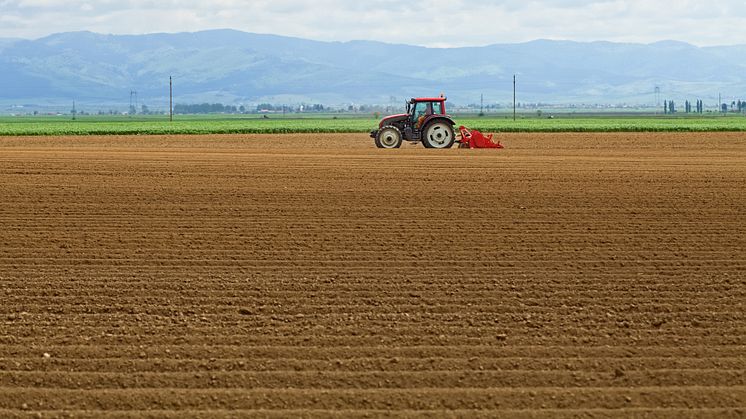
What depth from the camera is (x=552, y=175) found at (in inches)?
884

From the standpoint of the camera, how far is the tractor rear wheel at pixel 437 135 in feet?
104

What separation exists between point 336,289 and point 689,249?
4.65 meters

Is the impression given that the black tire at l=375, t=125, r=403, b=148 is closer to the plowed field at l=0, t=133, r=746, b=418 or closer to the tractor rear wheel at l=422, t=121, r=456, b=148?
the tractor rear wheel at l=422, t=121, r=456, b=148

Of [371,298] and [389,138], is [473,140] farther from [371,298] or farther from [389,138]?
[371,298]

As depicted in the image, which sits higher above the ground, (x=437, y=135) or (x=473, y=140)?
(x=437, y=135)

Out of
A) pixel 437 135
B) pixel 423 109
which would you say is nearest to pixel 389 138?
pixel 423 109

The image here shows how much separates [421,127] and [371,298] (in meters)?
22.0

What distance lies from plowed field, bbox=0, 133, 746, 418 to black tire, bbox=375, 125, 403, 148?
11.8m

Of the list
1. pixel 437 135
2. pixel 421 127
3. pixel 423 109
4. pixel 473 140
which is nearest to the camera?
pixel 437 135

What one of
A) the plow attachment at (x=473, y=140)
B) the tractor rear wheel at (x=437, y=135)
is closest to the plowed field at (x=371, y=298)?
the tractor rear wheel at (x=437, y=135)

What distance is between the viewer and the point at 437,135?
105 ft

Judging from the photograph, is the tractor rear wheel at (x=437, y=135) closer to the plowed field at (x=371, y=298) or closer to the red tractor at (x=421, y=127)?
the red tractor at (x=421, y=127)

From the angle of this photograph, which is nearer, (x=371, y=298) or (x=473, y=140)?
(x=371, y=298)

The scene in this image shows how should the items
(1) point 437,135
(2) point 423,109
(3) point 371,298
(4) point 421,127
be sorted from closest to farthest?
(3) point 371,298
(1) point 437,135
(4) point 421,127
(2) point 423,109
